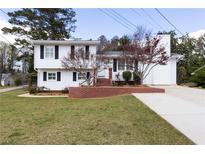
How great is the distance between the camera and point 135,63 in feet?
76.0

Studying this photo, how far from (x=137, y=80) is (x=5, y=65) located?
126 ft

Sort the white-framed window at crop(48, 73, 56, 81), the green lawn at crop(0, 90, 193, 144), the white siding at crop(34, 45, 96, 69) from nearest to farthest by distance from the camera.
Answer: the green lawn at crop(0, 90, 193, 144), the white siding at crop(34, 45, 96, 69), the white-framed window at crop(48, 73, 56, 81)

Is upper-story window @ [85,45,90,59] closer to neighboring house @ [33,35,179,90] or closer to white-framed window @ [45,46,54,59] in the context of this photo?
neighboring house @ [33,35,179,90]

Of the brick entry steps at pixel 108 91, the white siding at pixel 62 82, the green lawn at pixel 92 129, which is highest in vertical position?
the white siding at pixel 62 82

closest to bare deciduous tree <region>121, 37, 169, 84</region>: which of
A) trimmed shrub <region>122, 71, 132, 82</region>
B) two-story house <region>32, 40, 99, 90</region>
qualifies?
trimmed shrub <region>122, 71, 132, 82</region>

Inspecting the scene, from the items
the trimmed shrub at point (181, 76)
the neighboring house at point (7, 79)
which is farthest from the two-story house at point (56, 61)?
the neighboring house at point (7, 79)

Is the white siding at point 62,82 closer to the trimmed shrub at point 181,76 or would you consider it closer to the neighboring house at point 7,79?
the trimmed shrub at point 181,76

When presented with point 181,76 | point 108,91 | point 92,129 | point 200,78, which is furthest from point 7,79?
point 92,129

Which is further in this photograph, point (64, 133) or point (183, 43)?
point (183, 43)

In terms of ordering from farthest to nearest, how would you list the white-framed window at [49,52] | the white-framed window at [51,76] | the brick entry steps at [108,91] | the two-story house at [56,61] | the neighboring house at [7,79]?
the neighboring house at [7,79] → the white-framed window at [51,76] → the white-framed window at [49,52] → the two-story house at [56,61] → the brick entry steps at [108,91]

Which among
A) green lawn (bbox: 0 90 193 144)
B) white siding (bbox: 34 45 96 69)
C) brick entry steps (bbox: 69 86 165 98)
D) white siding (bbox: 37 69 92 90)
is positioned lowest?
green lawn (bbox: 0 90 193 144)

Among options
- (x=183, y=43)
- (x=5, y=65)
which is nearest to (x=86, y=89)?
(x=183, y=43)

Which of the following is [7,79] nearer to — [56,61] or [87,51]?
[56,61]
